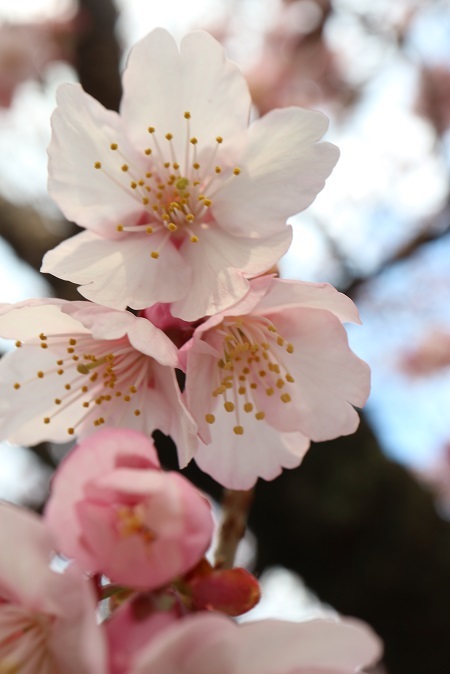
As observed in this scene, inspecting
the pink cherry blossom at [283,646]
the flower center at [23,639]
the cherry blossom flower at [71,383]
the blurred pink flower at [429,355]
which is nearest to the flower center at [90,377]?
the cherry blossom flower at [71,383]

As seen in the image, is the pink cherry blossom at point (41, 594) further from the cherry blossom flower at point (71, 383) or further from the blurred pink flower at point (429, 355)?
the blurred pink flower at point (429, 355)

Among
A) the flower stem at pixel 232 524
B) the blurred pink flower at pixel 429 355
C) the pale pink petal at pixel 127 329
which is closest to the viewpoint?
the pale pink petal at pixel 127 329

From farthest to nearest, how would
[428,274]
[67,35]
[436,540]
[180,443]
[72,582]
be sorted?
[428,274]
[67,35]
[436,540]
[180,443]
[72,582]

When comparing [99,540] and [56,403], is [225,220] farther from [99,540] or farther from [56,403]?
[99,540]

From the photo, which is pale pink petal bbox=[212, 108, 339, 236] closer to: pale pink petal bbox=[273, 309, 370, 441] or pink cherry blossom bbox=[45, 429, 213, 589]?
pale pink petal bbox=[273, 309, 370, 441]

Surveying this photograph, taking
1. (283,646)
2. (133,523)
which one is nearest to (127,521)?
(133,523)

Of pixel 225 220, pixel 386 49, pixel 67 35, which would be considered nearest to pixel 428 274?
pixel 386 49

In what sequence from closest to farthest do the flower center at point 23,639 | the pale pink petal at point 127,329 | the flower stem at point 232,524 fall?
the flower center at point 23,639
the pale pink petal at point 127,329
the flower stem at point 232,524

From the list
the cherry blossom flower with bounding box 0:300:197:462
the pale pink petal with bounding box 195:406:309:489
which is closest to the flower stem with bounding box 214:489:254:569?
the pale pink petal with bounding box 195:406:309:489
